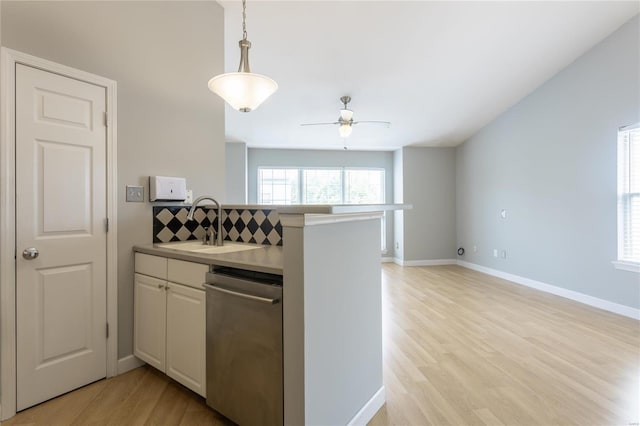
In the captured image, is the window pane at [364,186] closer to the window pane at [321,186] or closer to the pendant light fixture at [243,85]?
the window pane at [321,186]

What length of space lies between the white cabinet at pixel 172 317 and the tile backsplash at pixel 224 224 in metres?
0.31

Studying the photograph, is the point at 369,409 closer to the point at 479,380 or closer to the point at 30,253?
the point at 479,380

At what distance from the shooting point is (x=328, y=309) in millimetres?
1300

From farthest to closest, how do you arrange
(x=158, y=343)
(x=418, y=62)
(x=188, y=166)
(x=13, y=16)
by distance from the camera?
1. (x=418, y=62)
2. (x=188, y=166)
3. (x=158, y=343)
4. (x=13, y=16)

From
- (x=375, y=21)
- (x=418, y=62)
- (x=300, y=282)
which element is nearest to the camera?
(x=300, y=282)

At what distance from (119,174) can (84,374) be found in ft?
4.35

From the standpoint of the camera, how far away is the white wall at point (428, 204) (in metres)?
6.39

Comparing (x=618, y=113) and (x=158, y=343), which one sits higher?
(x=618, y=113)

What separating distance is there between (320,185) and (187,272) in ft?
17.4

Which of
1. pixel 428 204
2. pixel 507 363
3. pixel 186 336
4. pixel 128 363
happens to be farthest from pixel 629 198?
→ pixel 128 363

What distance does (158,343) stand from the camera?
1.92 m

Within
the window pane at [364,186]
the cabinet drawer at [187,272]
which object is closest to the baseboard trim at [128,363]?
the cabinet drawer at [187,272]

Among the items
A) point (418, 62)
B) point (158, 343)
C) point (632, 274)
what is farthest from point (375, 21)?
point (632, 274)

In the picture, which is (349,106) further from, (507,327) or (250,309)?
(250,309)
